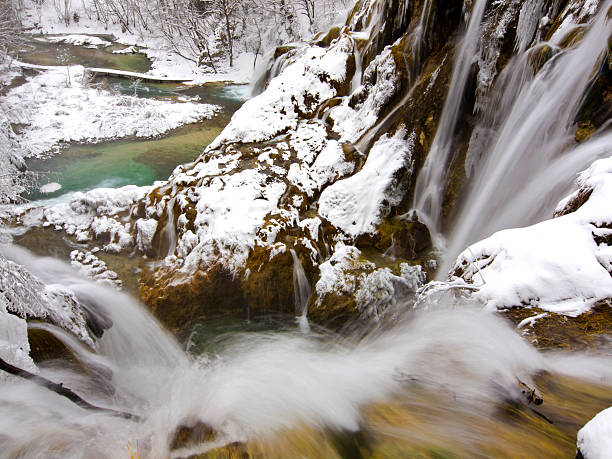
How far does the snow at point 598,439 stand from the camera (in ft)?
5.82

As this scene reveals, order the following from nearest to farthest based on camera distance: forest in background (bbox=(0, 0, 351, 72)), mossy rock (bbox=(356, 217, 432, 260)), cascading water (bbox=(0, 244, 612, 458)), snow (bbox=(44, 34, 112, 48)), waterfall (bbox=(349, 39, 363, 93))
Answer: cascading water (bbox=(0, 244, 612, 458)) → mossy rock (bbox=(356, 217, 432, 260)) → waterfall (bbox=(349, 39, 363, 93)) → forest in background (bbox=(0, 0, 351, 72)) → snow (bbox=(44, 34, 112, 48))

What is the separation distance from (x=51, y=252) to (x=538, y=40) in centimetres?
1067

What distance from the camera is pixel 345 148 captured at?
746cm

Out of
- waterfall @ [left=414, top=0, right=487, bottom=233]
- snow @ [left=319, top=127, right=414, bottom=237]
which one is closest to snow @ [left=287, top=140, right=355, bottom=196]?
snow @ [left=319, top=127, right=414, bottom=237]

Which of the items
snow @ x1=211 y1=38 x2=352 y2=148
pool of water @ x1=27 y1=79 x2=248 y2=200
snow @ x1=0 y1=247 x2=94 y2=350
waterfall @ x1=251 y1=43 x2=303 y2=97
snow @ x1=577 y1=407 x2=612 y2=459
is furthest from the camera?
waterfall @ x1=251 y1=43 x2=303 y2=97

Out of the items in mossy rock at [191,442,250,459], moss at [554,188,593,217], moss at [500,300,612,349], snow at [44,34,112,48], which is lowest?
mossy rock at [191,442,250,459]

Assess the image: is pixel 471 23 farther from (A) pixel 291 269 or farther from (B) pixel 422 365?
(B) pixel 422 365

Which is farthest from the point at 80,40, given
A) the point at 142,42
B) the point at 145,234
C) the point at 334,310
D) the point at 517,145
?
the point at 517,145

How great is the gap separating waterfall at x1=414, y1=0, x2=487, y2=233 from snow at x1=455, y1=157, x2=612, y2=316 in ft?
8.71

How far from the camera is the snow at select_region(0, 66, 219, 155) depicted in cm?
1365

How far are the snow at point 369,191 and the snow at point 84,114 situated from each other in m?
11.0

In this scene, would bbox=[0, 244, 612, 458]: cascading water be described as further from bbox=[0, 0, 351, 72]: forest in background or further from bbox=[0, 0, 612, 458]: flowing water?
bbox=[0, 0, 351, 72]: forest in background

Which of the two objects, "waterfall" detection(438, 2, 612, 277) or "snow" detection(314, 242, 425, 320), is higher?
"waterfall" detection(438, 2, 612, 277)

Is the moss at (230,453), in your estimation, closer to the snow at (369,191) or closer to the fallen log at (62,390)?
the fallen log at (62,390)
